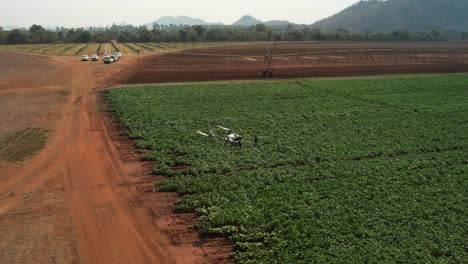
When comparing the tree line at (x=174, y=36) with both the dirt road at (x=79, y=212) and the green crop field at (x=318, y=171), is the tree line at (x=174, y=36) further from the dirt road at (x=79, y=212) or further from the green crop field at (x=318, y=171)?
the dirt road at (x=79, y=212)

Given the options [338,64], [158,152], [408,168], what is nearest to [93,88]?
[158,152]

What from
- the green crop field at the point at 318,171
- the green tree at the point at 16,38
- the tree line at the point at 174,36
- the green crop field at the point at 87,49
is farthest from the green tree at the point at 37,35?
the green crop field at the point at 318,171

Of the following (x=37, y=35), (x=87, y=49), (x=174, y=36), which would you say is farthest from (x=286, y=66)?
(x=37, y=35)

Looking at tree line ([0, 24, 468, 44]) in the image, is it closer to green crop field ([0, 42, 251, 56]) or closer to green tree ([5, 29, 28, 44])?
green tree ([5, 29, 28, 44])

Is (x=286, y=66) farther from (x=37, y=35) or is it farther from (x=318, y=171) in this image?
(x=37, y=35)

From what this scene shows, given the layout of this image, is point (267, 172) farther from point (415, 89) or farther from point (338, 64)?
point (338, 64)

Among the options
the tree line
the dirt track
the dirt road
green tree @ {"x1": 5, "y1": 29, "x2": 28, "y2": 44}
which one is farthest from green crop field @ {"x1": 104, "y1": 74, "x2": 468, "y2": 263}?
green tree @ {"x1": 5, "y1": 29, "x2": 28, "y2": 44}
